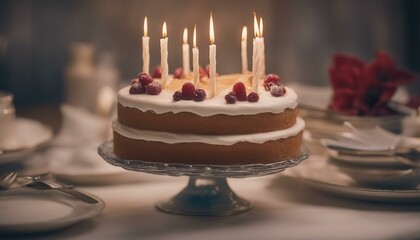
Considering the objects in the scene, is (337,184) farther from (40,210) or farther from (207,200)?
(40,210)

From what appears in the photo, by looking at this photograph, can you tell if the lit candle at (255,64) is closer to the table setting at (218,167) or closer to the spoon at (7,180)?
the table setting at (218,167)

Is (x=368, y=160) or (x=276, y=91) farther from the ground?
(x=276, y=91)

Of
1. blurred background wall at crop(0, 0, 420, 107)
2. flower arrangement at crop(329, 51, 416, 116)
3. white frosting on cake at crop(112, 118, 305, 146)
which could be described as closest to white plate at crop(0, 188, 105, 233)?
white frosting on cake at crop(112, 118, 305, 146)

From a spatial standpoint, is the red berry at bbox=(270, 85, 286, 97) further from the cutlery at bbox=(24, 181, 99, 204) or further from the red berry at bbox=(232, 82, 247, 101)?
the cutlery at bbox=(24, 181, 99, 204)

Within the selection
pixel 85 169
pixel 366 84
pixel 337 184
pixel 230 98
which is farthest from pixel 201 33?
pixel 230 98

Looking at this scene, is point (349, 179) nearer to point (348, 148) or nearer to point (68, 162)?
point (348, 148)

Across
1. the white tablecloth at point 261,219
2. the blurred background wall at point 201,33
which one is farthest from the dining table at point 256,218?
the blurred background wall at point 201,33
